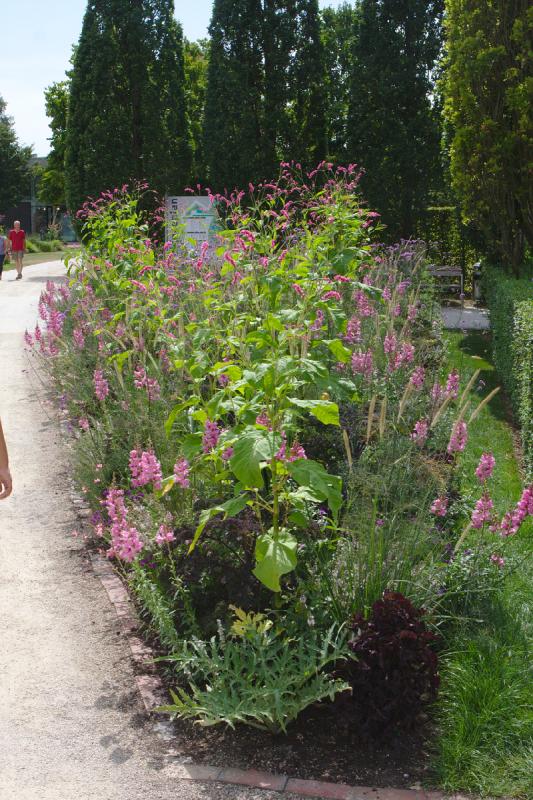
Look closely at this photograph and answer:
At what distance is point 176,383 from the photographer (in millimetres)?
6086

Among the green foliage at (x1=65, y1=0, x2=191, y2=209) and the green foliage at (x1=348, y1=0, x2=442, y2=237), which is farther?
the green foliage at (x1=65, y1=0, x2=191, y2=209)

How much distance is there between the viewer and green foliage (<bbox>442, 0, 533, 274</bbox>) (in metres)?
11.3

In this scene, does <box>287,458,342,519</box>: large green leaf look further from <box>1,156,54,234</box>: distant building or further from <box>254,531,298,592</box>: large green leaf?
<box>1,156,54,234</box>: distant building

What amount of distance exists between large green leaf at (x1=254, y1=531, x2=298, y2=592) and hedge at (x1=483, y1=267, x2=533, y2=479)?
3.04 meters

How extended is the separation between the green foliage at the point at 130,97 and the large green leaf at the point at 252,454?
19.2 metres

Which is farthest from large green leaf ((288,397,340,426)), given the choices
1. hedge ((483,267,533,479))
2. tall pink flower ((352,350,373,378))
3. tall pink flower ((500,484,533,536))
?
hedge ((483,267,533,479))

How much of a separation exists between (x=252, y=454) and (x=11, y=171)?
178ft

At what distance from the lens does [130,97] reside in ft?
72.6

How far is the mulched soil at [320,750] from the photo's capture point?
125 inches

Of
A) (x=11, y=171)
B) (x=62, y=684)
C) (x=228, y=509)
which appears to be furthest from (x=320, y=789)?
(x=11, y=171)

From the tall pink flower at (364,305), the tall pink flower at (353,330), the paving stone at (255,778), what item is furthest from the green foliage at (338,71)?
the paving stone at (255,778)

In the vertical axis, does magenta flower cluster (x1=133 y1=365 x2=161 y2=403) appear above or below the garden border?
above

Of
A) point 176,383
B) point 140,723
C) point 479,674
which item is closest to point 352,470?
point 479,674

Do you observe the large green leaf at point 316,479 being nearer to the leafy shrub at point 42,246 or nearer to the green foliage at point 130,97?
the green foliage at point 130,97
